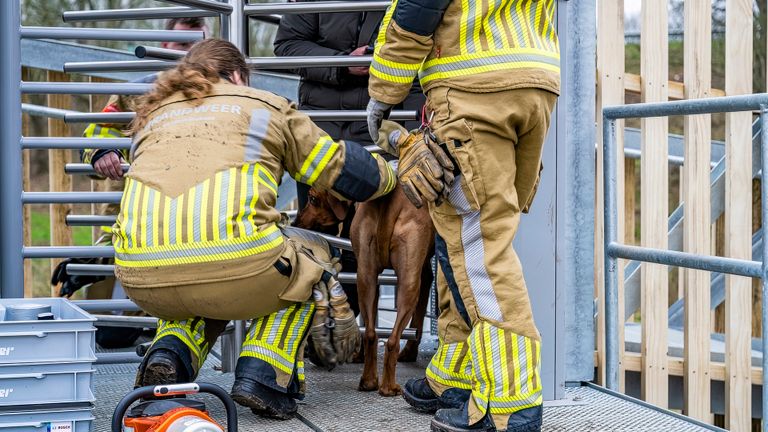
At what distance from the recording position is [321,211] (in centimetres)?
414

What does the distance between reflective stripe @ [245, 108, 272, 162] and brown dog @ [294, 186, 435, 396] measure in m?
0.66

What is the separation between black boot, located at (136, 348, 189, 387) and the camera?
328cm

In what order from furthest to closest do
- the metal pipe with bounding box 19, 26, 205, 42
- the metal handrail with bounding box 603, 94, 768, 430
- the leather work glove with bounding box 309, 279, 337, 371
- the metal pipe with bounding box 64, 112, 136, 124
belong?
the metal pipe with bounding box 64, 112, 136, 124, the metal pipe with bounding box 19, 26, 205, 42, the leather work glove with bounding box 309, 279, 337, 371, the metal handrail with bounding box 603, 94, 768, 430

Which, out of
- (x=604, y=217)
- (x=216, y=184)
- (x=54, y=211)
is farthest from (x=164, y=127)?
(x=54, y=211)

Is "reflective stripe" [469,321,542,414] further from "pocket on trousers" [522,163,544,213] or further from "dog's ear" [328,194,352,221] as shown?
"dog's ear" [328,194,352,221]

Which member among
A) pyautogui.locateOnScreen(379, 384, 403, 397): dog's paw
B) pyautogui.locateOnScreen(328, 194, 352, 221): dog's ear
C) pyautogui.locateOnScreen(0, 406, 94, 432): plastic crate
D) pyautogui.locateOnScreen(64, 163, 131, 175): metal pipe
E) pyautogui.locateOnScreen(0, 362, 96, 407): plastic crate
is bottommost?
pyautogui.locateOnScreen(379, 384, 403, 397): dog's paw

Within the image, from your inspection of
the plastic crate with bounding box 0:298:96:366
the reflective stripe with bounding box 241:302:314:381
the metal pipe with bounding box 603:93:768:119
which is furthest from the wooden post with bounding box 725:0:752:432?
the plastic crate with bounding box 0:298:96:366

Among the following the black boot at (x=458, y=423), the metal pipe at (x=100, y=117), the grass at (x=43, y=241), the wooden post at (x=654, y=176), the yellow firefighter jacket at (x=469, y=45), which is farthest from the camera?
the grass at (x=43, y=241)

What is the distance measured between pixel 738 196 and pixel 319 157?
6.71 feet

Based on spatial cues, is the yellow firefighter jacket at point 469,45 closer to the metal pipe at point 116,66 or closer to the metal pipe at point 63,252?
the metal pipe at point 116,66

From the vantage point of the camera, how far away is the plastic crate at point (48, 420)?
8.38ft

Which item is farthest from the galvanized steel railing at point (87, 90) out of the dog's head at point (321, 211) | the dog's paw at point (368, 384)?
the dog's paw at point (368, 384)

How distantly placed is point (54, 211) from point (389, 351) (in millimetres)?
3572

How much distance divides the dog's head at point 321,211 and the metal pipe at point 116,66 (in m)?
0.83
